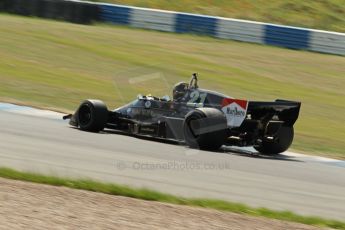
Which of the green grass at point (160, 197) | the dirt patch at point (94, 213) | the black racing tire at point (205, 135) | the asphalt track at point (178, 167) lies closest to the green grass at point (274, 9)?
the asphalt track at point (178, 167)

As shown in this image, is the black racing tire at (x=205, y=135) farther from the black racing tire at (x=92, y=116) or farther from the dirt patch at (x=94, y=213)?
the dirt patch at (x=94, y=213)

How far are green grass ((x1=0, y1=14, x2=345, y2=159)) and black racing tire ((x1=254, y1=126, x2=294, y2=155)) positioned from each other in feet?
3.79

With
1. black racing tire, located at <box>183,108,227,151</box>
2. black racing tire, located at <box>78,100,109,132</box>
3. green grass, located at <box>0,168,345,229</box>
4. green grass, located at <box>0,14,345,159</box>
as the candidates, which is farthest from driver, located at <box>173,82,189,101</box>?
green grass, located at <box>0,168,345,229</box>

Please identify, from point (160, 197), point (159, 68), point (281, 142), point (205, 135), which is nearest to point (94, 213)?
A: point (160, 197)

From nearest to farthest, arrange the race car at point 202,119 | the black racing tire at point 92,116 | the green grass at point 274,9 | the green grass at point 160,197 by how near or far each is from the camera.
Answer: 1. the green grass at point 160,197
2. the race car at point 202,119
3. the black racing tire at point 92,116
4. the green grass at point 274,9

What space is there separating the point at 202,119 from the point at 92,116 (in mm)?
1986

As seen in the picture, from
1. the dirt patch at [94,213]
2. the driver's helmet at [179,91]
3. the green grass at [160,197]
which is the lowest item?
the green grass at [160,197]

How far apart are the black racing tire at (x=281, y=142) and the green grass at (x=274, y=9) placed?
20948 millimetres

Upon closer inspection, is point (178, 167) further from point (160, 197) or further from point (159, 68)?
point (159, 68)

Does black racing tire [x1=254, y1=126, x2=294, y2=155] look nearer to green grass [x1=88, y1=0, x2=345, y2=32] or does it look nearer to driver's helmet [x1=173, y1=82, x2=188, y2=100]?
driver's helmet [x1=173, y1=82, x2=188, y2=100]

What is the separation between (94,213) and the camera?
6.91 meters

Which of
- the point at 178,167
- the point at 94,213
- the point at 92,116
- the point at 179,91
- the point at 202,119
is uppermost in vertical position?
the point at 179,91

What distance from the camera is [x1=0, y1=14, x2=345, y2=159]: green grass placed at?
16.6 m

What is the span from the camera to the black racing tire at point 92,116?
1280 cm
